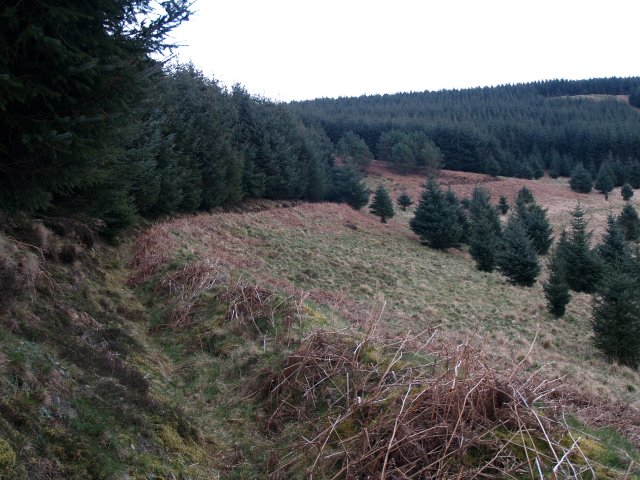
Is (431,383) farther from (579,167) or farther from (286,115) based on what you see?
(579,167)

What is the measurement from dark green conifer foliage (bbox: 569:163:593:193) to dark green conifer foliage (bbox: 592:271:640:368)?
54.1m

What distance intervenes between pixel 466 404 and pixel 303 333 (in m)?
3.34

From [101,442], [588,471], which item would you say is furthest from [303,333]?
[588,471]

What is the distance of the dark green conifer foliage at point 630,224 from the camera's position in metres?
40.5

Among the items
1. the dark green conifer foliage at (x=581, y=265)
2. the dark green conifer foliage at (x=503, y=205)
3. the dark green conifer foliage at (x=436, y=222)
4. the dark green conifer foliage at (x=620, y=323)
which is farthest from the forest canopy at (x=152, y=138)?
the dark green conifer foliage at (x=581, y=265)

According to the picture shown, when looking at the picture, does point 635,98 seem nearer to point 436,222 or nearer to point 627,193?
point 627,193

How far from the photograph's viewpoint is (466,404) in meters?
Result: 4.05

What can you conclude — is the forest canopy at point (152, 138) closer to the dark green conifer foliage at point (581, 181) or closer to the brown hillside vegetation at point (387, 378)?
the brown hillside vegetation at point (387, 378)

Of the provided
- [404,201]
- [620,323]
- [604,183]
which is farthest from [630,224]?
[620,323]

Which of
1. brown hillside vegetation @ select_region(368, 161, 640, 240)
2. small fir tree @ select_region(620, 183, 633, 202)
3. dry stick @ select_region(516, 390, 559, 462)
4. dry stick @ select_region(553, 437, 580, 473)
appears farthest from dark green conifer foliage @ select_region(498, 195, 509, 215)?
dry stick @ select_region(553, 437, 580, 473)

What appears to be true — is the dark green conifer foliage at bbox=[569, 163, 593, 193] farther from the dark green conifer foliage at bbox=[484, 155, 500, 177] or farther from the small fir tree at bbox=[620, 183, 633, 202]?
the dark green conifer foliage at bbox=[484, 155, 500, 177]

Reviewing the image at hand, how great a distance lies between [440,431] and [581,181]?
68.0 meters

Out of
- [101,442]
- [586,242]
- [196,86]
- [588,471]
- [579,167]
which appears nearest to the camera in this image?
[588,471]

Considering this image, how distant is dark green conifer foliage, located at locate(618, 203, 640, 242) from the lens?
1596 inches
